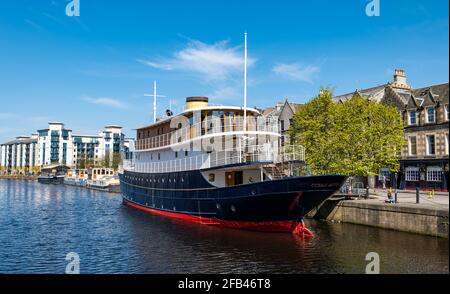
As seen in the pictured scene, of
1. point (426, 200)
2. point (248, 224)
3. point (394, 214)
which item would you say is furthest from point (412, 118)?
point (248, 224)

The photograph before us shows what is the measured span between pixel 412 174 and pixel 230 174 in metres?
24.0

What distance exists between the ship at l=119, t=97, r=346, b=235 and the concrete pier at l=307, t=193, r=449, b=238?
19.7ft

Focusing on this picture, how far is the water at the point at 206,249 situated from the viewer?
20000 millimetres

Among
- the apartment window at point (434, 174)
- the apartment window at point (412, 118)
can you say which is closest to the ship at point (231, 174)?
the apartment window at point (412, 118)

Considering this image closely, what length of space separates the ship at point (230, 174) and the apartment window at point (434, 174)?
18.2 meters

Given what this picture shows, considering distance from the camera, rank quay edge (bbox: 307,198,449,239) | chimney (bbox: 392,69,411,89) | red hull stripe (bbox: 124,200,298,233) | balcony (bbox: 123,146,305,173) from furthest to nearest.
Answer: chimney (bbox: 392,69,411,89) < balcony (bbox: 123,146,305,173) < red hull stripe (bbox: 124,200,298,233) < quay edge (bbox: 307,198,449,239)

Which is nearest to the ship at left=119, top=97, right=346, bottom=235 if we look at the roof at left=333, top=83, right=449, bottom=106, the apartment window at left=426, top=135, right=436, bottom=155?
the roof at left=333, top=83, right=449, bottom=106

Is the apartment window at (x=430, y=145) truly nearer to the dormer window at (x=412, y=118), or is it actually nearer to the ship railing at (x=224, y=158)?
the dormer window at (x=412, y=118)

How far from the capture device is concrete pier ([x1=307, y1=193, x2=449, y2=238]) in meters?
25.5

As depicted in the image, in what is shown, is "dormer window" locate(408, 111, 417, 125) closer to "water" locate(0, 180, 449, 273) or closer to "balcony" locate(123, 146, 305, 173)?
"water" locate(0, 180, 449, 273)

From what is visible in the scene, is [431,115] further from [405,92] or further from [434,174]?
[405,92]

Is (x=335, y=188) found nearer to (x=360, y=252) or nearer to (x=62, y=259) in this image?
(x=360, y=252)

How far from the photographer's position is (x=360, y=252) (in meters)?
22.5

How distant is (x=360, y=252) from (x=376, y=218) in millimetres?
8997
